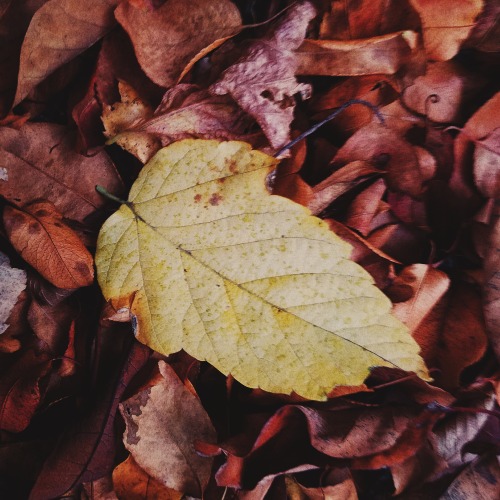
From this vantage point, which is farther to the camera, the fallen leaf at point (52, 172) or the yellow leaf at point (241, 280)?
the fallen leaf at point (52, 172)

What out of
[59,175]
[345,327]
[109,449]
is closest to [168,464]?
[109,449]

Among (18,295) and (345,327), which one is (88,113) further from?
(345,327)

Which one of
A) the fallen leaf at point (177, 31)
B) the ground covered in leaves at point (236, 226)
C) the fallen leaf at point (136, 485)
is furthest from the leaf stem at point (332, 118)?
the fallen leaf at point (136, 485)

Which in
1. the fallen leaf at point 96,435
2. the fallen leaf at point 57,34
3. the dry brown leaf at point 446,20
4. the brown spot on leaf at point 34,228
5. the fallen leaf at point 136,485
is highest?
the fallen leaf at point 57,34

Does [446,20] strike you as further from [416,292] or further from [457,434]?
[457,434]

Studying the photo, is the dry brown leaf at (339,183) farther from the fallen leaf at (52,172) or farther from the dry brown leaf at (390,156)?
the fallen leaf at (52,172)

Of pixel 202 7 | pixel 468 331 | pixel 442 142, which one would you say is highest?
pixel 202 7

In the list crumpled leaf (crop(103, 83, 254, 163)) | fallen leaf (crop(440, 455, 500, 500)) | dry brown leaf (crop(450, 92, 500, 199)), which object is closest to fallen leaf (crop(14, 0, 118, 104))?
crumpled leaf (crop(103, 83, 254, 163))
